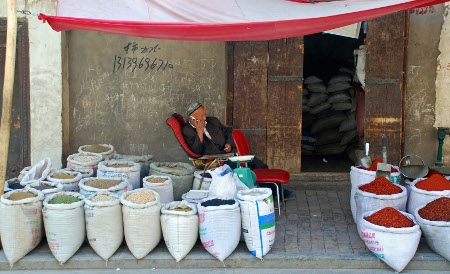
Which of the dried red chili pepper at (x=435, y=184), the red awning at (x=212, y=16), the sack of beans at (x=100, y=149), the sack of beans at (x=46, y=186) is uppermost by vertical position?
the red awning at (x=212, y=16)

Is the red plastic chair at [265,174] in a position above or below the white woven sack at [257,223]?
above

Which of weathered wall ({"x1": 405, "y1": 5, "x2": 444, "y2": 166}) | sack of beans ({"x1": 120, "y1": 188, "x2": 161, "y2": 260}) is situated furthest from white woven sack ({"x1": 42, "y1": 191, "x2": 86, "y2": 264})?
weathered wall ({"x1": 405, "y1": 5, "x2": 444, "y2": 166})

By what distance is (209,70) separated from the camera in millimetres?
8359

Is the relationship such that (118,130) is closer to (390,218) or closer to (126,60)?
(126,60)

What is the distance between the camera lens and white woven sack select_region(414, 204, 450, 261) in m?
5.75

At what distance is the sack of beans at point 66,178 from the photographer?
21.7ft

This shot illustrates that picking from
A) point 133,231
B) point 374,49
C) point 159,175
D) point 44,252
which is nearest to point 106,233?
point 133,231

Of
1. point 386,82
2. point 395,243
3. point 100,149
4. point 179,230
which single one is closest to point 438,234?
point 395,243

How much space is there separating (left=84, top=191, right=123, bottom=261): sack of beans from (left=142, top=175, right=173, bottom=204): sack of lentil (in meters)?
0.61

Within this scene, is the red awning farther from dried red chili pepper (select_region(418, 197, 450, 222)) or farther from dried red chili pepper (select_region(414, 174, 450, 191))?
dried red chili pepper (select_region(418, 197, 450, 222))

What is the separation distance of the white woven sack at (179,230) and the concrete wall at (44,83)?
2.94 m

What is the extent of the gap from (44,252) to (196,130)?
7.45 ft

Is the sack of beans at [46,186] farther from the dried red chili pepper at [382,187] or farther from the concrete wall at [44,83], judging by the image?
the dried red chili pepper at [382,187]

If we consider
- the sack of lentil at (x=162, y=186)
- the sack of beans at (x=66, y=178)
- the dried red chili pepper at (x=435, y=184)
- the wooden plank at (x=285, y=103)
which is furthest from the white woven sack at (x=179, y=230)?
the wooden plank at (x=285, y=103)
